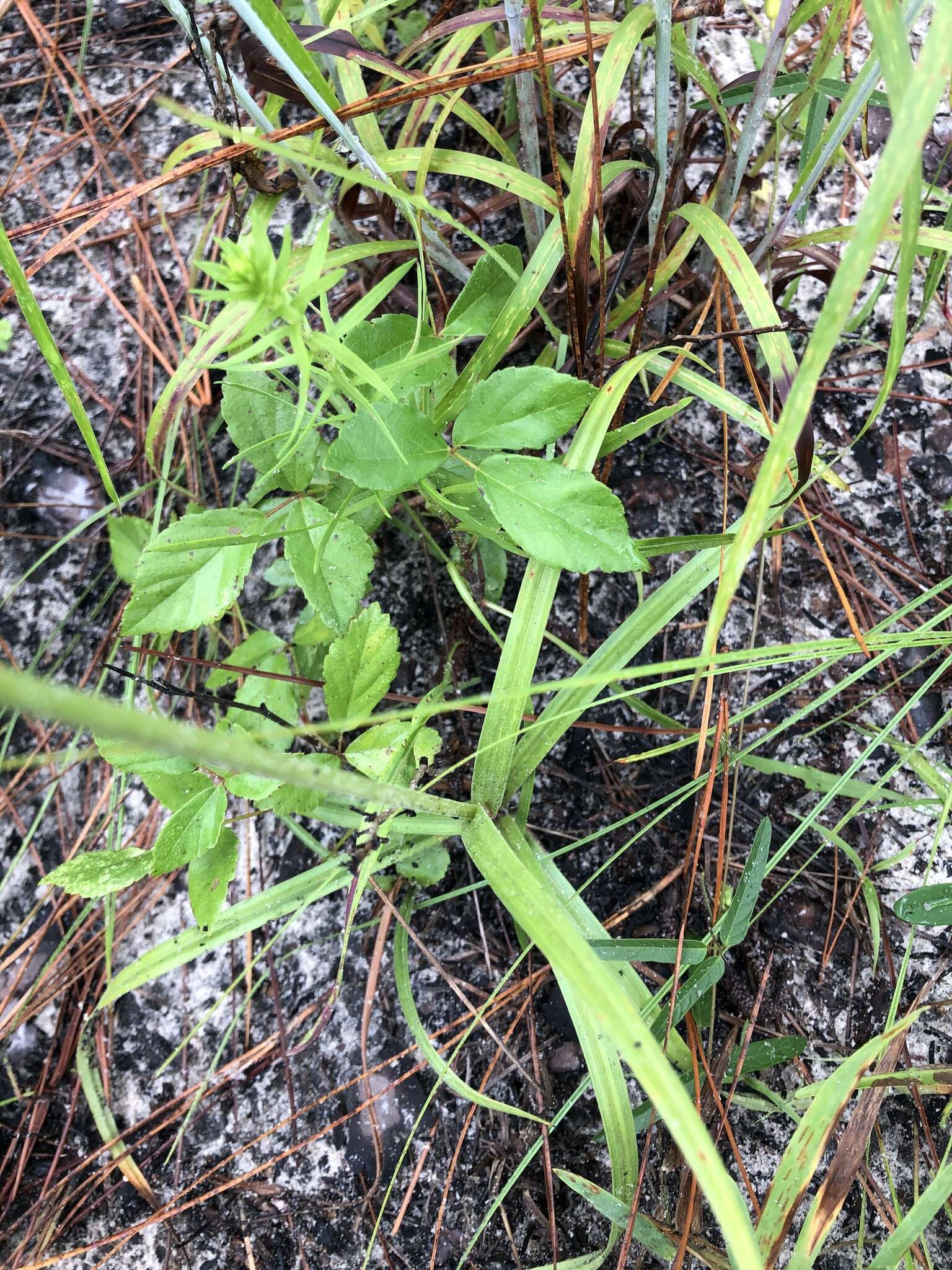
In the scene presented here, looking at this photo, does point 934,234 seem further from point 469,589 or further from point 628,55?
point 469,589

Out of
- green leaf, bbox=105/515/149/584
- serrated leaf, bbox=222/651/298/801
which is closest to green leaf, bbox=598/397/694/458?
serrated leaf, bbox=222/651/298/801

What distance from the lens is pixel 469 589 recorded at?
1182mm

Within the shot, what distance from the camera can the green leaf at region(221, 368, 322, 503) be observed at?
3.25 ft

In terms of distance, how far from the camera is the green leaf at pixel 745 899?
918 mm

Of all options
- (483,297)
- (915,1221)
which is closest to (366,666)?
(483,297)

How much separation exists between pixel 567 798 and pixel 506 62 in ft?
3.25

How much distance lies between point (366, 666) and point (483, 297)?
49 centimetres

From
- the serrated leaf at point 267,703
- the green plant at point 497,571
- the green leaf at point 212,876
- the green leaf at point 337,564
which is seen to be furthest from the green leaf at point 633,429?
the green leaf at point 212,876

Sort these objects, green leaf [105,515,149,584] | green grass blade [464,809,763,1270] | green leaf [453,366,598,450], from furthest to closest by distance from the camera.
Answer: green leaf [105,515,149,584] → green leaf [453,366,598,450] → green grass blade [464,809,763,1270]

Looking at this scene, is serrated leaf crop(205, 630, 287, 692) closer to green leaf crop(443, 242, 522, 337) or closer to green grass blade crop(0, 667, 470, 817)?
green leaf crop(443, 242, 522, 337)

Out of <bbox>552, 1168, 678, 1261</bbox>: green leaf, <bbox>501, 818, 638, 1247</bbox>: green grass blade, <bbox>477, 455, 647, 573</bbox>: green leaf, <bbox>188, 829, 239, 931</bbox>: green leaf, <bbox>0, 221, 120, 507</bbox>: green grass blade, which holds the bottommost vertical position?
<bbox>552, 1168, 678, 1261</bbox>: green leaf

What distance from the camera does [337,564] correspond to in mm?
999

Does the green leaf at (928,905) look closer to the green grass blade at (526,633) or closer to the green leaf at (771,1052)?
the green leaf at (771,1052)

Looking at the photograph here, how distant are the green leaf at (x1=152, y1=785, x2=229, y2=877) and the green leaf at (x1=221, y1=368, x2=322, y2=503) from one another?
385mm
